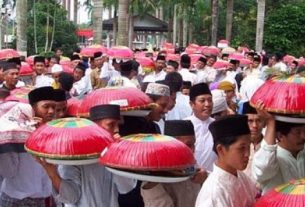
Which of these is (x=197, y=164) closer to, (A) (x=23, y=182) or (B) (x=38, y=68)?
(A) (x=23, y=182)

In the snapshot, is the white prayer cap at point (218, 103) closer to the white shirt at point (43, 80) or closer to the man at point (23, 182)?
the man at point (23, 182)

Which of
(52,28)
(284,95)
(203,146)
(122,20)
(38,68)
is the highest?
(122,20)

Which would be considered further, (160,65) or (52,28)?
(52,28)

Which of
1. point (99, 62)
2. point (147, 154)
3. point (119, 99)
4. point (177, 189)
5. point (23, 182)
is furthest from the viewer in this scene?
point (99, 62)

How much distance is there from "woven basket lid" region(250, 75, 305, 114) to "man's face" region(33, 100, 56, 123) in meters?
2.21

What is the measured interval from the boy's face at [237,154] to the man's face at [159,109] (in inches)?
94.0

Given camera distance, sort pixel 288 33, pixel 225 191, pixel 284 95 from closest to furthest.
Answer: pixel 225 191, pixel 284 95, pixel 288 33

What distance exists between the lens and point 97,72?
13211mm

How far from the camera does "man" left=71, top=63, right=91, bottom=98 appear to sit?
11.7 metres

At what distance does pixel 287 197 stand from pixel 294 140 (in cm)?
116

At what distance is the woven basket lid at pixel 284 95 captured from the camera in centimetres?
415

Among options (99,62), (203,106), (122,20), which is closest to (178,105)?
(203,106)

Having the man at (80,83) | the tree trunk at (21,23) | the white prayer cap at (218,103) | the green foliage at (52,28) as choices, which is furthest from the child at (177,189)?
the green foliage at (52,28)

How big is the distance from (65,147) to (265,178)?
4.48 ft
